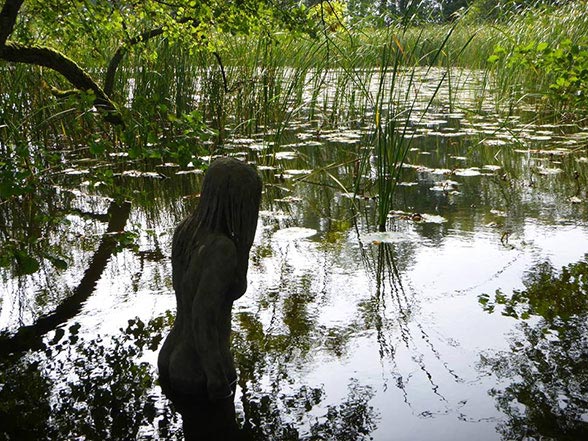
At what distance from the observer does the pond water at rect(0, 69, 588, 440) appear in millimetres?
2441

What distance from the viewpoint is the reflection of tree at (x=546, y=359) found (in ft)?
7.75

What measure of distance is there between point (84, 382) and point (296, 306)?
3.61ft

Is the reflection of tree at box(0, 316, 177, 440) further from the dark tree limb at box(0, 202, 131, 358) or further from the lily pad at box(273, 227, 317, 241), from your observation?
the lily pad at box(273, 227, 317, 241)

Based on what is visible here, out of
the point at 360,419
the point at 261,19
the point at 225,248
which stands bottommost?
the point at 360,419

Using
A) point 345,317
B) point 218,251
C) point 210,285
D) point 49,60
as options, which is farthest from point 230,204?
point 49,60

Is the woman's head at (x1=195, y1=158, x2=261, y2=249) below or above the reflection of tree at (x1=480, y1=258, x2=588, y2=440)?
above

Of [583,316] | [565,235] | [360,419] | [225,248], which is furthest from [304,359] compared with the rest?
[565,235]

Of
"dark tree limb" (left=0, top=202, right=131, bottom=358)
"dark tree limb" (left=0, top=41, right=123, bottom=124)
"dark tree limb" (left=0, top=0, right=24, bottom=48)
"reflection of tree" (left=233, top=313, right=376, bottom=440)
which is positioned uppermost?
"dark tree limb" (left=0, top=0, right=24, bottom=48)

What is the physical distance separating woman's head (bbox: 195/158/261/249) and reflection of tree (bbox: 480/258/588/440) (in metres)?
1.07

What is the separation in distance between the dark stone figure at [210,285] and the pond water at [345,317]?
12cm

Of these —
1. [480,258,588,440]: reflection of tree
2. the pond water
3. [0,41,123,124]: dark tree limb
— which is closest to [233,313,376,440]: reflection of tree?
the pond water

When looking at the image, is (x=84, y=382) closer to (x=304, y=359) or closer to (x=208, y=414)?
(x=208, y=414)

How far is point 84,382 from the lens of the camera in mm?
2691

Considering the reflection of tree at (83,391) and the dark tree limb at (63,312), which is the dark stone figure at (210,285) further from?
the dark tree limb at (63,312)
